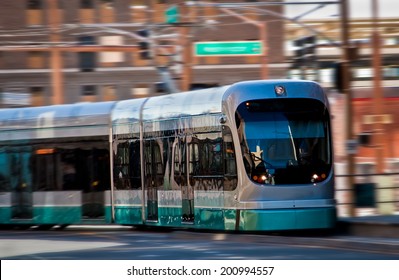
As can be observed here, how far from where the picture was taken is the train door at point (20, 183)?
25812 mm

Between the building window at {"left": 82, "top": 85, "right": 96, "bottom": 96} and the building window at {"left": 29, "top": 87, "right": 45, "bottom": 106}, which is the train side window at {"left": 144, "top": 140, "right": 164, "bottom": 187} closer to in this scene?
the building window at {"left": 29, "top": 87, "right": 45, "bottom": 106}

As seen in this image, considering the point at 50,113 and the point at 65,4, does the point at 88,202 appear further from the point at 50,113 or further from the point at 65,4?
the point at 65,4

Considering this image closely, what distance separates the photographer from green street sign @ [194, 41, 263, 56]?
3997cm

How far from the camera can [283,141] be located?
1962 centimetres

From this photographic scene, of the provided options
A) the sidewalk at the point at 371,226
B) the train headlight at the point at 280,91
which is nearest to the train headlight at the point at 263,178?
the train headlight at the point at 280,91

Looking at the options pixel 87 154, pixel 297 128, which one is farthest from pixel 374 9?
pixel 297 128

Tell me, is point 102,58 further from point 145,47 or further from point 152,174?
point 152,174

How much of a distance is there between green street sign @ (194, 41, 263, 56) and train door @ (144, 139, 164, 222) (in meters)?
17.2

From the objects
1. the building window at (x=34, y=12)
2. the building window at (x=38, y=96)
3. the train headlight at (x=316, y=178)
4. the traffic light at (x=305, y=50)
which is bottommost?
the train headlight at (x=316, y=178)

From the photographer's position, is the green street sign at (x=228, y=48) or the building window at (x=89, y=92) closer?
the green street sign at (x=228, y=48)

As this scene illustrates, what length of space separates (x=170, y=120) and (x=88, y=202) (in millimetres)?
3643

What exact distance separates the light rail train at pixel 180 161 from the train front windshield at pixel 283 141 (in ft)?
0.05

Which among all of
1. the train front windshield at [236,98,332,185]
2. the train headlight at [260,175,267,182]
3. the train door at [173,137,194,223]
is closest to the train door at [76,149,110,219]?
the train door at [173,137,194,223]

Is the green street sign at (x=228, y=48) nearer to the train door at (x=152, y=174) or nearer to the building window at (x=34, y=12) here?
the train door at (x=152, y=174)
